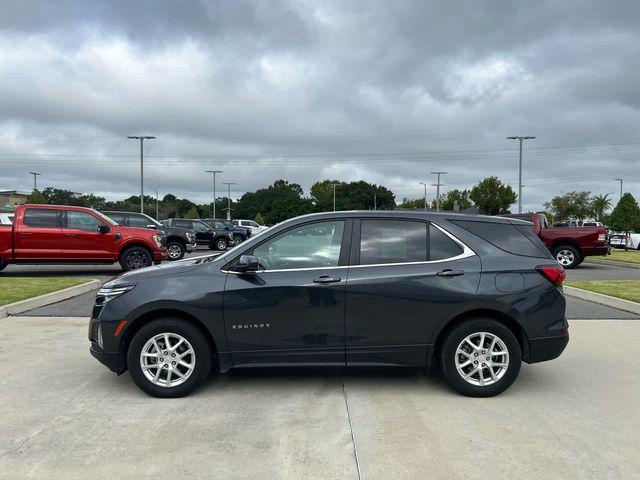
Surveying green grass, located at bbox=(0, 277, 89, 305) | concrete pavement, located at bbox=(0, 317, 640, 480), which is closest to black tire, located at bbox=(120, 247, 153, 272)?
green grass, located at bbox=(0, 277, 89, 305)

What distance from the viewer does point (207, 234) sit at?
2527 cm

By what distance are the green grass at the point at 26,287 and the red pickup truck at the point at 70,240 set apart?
1.03m

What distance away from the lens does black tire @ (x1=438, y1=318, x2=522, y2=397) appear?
4484 mm

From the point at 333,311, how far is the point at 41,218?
1109 centimetres

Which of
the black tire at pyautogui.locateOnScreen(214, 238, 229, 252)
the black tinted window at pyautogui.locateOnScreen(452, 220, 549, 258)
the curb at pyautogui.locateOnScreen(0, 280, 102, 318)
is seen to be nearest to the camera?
the black tinted window at pyautogui.locateOnScreen(452, 220, 549, 258)

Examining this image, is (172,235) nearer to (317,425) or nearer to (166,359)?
(166,359)

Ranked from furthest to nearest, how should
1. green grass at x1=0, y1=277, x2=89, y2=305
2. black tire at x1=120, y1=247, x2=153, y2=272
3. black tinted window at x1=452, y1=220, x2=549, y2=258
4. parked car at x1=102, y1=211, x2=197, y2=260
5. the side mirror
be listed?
parked car at x1=102, y1=211, x2=197, y2=260 → black tire at x1=120, y1=247, x2=153, y2=272 → green grass at x1=0, y1=277, x2=89, y2=305 → black tinted window at x1=452, y1=220, x2=549, y2=258 → the side mirror

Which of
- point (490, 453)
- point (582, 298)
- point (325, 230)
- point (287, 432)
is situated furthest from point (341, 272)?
point (582, 298)

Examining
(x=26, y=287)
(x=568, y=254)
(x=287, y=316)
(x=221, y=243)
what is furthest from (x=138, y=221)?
(x=287, y=316)

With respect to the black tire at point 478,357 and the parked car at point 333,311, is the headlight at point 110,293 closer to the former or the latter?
the parked car at point 333,311

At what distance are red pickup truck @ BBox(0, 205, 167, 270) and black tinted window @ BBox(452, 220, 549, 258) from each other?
10.7m

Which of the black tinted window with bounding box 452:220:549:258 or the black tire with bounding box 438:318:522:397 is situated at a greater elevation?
the black tinted window with bounding box 452:220:549:258

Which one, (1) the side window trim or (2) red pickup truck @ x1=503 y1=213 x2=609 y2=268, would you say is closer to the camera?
(1) the side window trim

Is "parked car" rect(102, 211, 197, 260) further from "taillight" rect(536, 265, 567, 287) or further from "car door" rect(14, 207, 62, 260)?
"taillight" rect(536, 265, 567, 287)
